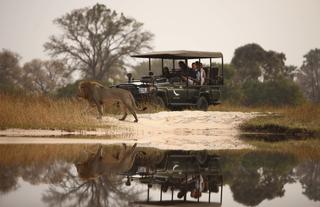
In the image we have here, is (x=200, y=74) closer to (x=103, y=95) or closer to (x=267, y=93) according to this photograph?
(x=103, y=95)

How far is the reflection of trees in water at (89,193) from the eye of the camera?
26.1 feet

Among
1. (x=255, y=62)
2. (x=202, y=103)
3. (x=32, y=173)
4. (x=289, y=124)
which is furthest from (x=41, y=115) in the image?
(x=255, y=62)

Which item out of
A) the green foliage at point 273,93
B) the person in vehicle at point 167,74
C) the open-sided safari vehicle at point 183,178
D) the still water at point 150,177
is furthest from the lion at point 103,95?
Result: the green foliage at point 273,93

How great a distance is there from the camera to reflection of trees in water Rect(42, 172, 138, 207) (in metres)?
7.96

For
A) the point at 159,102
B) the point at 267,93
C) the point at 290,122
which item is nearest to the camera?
the point at 290,122

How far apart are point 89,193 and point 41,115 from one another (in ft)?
42.9

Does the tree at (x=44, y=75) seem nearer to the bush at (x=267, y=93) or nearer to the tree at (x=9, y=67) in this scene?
the tree at (x=9, y=67)

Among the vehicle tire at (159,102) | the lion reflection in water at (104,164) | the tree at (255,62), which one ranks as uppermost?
the tree at (255,62)

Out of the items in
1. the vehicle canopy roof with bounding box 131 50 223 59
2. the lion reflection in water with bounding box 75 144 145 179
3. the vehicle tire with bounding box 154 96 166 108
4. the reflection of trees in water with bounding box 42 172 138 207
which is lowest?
the reflection of trees in water with bounding box 42 172 138 207

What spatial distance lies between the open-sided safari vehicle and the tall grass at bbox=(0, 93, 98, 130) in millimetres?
6792

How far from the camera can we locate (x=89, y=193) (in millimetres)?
8539

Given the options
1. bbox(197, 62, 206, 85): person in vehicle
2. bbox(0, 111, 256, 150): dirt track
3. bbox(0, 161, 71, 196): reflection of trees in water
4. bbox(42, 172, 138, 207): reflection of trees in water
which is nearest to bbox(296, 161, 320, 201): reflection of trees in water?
bbox(42, 172, 138, 207): reflection of trees in water

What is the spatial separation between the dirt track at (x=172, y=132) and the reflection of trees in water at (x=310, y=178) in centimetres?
330

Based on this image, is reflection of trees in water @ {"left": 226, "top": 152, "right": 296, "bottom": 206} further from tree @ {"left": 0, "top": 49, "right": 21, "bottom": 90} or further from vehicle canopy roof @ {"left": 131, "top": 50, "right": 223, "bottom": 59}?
tree @ {"left": 0, "top": 49, "right": 21, "bottom": 90}
